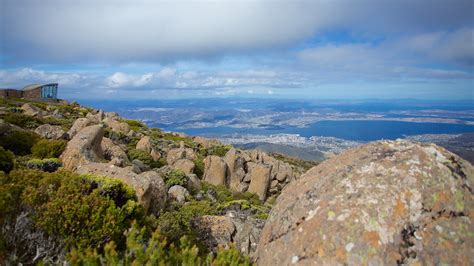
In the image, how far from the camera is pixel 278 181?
25750 millimetres

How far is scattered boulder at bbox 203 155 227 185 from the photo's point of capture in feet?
76.9

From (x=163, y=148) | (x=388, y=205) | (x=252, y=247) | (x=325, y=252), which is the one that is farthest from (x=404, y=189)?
(x=163, y=148)

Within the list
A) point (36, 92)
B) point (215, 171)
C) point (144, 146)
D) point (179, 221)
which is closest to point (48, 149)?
point (179, 221)

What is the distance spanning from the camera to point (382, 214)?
4.45m

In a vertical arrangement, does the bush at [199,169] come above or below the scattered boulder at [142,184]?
below

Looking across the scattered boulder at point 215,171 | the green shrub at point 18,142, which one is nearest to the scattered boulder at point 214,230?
the green shrub at point 18,142

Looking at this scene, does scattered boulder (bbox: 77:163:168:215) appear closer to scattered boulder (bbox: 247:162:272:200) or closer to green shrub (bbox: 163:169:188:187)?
green shrub (bbox: 163:169:188:187)

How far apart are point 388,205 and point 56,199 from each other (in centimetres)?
531

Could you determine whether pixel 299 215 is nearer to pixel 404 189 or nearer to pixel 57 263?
pixel 404 189

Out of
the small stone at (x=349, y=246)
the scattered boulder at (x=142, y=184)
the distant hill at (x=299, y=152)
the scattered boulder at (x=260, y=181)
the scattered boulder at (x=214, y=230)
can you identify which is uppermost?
the small stone at (x=349, y=246)

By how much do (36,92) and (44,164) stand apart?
59.0 metres

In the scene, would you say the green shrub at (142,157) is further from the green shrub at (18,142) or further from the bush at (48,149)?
the bush at (48,149)

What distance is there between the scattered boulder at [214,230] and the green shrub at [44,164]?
600 cm

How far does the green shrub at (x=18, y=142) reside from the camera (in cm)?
1556
